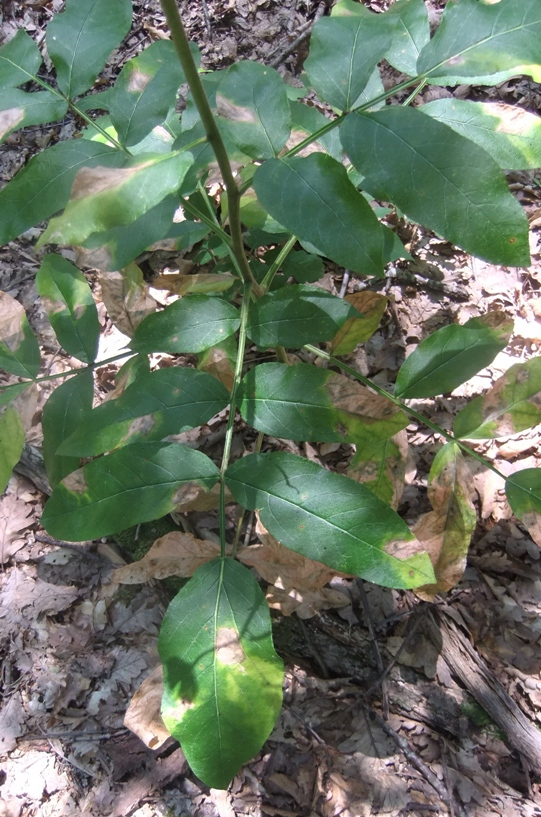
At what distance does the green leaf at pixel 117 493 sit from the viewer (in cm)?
131

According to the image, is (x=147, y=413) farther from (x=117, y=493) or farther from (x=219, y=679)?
(x=219, y=679)

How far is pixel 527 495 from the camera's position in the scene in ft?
5.04

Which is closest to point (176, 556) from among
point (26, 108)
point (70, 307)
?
point (70, 307)

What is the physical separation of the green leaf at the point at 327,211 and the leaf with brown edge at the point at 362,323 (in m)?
0.72

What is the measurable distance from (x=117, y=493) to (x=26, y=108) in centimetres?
107

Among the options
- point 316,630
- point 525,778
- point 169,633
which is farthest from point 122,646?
point 525,778

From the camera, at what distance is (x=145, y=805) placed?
1.99 meters

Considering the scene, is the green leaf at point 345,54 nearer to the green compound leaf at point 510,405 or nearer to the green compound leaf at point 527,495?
the green compound leaf at point 510,405

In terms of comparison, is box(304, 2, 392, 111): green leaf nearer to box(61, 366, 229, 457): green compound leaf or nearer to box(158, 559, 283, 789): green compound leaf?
box(61, 366, 229, 457): green compound leaf

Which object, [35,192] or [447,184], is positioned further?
[35,192]

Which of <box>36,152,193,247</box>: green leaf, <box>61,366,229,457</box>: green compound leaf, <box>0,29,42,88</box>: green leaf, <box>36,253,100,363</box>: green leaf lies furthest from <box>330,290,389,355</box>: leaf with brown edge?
<box>0,29,42,88</box>: green leaf

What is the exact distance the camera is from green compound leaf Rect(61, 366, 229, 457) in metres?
1.43

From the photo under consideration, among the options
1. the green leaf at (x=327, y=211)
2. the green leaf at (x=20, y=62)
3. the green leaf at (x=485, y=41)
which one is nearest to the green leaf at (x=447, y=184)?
the green leaf at (x=327, y=211)

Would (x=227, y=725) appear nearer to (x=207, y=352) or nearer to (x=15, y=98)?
(x=207, y=352)
